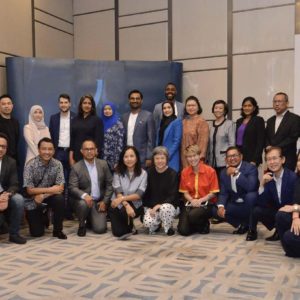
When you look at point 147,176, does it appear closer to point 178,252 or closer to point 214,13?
point 178,252

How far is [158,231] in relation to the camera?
13.5ft

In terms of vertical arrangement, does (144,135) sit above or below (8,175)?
above

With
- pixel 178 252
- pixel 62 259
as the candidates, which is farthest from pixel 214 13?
pixel 62 259

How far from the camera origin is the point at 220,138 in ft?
14.9

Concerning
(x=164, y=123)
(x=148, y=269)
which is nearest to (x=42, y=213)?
(x=148, y=269)

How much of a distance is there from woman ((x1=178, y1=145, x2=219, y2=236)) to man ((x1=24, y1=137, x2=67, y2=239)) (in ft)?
3.73

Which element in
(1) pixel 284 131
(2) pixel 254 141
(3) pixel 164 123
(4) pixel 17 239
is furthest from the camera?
(3) pixel 164 123

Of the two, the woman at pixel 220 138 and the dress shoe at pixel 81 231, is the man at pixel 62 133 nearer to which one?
the dress shoe at pixel 81 231

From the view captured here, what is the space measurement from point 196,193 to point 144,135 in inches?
39.6

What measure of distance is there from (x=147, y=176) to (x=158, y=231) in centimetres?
54

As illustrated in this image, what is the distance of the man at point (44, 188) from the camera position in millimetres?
3916

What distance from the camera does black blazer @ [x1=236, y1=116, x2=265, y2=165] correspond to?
4418 millimetres

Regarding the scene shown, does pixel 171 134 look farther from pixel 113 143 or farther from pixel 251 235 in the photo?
pixel 251 235

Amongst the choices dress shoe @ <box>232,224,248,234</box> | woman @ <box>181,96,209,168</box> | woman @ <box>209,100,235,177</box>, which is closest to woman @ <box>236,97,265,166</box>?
woman @ <box>209,100,235,177</box>
